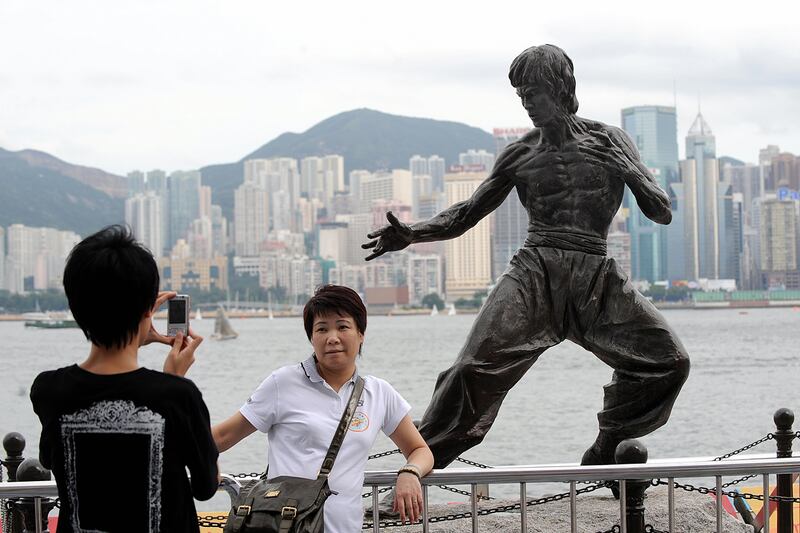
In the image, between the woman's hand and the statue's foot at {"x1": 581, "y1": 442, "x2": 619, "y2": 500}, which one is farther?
the statue's foot at {"x1": 581, "y1": 442, "x2": 619, "y2": 500}

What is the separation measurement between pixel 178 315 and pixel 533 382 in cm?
4029

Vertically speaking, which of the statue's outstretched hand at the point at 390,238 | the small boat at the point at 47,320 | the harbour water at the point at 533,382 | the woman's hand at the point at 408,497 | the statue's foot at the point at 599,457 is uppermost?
the statue's outstretched hand at the point at 390,238

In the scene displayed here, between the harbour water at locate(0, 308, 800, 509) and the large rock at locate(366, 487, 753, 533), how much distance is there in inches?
379

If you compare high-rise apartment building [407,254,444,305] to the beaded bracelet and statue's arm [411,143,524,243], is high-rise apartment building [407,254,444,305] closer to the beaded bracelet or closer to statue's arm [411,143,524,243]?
statue's arm [411,143,524,243]

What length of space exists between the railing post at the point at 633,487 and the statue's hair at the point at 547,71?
2013mm

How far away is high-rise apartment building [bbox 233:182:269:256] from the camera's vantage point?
113562 mm

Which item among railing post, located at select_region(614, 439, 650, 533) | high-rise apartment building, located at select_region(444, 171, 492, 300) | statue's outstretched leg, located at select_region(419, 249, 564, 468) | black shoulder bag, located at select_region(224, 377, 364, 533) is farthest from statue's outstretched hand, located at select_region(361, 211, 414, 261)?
high-rise apartment building, located at select_region(444, 171, 492, 300)

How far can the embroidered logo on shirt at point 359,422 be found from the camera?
11.1 feet

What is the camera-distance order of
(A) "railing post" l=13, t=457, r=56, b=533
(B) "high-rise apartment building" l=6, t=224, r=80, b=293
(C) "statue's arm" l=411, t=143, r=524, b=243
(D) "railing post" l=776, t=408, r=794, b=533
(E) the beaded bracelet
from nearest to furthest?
1. (E) the beaded bracelet
2. (A) "railing post" l=13, t=457, r=56, b=533
3. (C) "statue's arm" l=411, t=143, r=524, b=243
4. (D) "railing post" l=776, t=408, r=794, b=533
5. (B) "high-rise apartment building" l=6, t=224, r=80, b=293

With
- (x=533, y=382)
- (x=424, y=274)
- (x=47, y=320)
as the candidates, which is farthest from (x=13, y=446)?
(x=424, y=274)

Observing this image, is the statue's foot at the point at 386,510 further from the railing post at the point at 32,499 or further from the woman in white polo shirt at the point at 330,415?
the woman in white polo shirt at the point at 330,415

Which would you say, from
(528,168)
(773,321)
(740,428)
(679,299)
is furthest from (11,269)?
(528,168)

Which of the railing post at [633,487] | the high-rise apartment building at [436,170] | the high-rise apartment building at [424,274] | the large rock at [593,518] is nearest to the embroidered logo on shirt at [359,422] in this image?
the railing post at [633,487]

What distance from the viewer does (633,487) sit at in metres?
4.36
